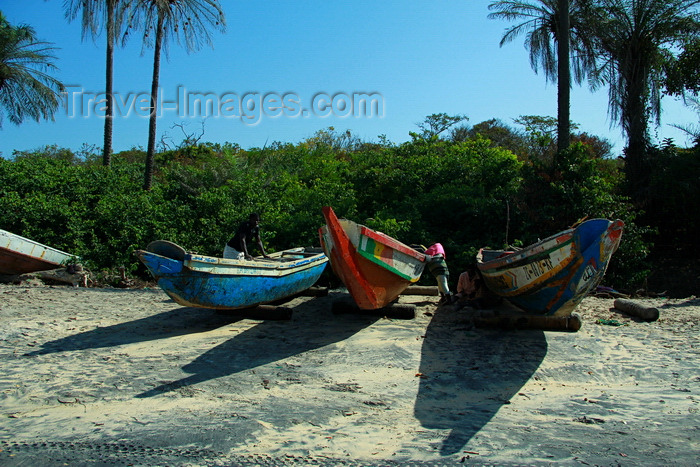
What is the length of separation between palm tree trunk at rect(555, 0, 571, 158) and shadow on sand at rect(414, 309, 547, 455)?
8.08 m

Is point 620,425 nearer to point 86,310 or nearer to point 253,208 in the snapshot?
point 86,310

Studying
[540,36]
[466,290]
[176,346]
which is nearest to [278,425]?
[176,346]

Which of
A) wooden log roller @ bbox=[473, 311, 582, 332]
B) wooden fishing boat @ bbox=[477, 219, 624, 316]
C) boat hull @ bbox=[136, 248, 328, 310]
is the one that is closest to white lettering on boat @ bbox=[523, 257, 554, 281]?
wooden fishing boat @ bbox=[477, 219, 624, 316]

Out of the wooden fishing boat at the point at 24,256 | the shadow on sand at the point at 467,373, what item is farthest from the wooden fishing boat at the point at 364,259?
the wooden fishing boat at the point at 24,256

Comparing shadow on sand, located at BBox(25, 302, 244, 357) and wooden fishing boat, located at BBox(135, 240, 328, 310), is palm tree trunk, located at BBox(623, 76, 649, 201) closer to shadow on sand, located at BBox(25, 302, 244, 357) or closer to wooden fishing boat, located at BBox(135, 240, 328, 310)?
wooden fishing boat, located at BBox(135, 240, 328, 310)

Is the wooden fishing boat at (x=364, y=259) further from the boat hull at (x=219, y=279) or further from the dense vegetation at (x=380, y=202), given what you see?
the dense vegetation at (x=380, y=202)

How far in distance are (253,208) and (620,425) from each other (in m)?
11.5

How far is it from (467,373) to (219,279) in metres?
3.73

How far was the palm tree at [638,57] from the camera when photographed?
52.9ft

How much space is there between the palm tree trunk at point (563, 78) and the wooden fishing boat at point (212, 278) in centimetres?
937

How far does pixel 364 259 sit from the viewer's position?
7660mm

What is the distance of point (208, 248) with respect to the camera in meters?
13.7

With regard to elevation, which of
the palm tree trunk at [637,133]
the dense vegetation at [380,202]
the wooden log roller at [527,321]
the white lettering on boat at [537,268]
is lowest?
the wooden log roller at [527,321]

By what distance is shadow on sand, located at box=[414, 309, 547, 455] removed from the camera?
503 cm
